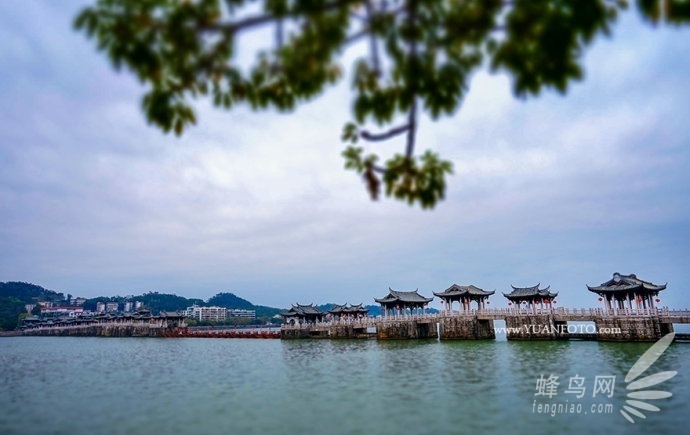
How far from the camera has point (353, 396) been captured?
14992 mm

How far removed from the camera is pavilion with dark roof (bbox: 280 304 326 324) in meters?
53.2

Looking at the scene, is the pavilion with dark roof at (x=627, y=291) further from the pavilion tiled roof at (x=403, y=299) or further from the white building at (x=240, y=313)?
the white building at (x=240, y=313)

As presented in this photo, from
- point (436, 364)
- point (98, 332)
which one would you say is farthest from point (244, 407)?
point (98, 332)

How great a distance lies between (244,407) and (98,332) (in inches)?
3107

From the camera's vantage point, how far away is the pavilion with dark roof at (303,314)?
53.2 meters

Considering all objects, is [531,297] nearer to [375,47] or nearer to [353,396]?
[353,396]

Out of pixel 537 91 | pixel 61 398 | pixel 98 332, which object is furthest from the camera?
Answer: pixel 98 332

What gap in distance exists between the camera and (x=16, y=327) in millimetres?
95500

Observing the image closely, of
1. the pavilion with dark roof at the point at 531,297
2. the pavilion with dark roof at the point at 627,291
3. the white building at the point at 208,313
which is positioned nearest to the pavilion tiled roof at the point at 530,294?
the pavilion with dark roof at the point at 531,297

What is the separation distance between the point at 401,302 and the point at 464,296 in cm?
734

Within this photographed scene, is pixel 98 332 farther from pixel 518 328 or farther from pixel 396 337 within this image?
pixel 518 328

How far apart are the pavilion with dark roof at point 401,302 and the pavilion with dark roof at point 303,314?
38.4 ft

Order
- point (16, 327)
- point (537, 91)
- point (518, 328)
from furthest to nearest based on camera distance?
point (16, 327)
point (518, 328)
point (537, 91)

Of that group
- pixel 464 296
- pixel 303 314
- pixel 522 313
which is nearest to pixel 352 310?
pixel 303 314
